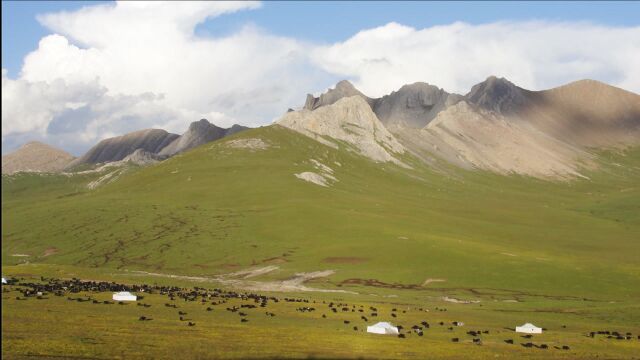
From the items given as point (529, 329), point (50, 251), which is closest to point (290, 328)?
point (529, 329)

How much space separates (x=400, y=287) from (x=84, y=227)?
349 ft

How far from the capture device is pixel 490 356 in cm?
5734

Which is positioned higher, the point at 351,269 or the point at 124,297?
the point at 351,269

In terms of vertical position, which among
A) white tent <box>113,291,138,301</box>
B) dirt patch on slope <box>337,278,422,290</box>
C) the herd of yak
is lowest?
dirt patch on slope <box>337,278,422,290</box>

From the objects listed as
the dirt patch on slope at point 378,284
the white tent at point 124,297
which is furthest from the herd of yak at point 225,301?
the dirt patch on slope at point 378,284

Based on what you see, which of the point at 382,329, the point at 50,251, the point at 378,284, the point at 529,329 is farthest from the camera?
the point at 50,251

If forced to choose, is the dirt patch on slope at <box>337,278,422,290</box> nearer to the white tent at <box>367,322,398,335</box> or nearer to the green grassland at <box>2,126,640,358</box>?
the green grassland at <box>2,126,640,358</box>

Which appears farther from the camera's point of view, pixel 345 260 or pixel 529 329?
pixel 345 260

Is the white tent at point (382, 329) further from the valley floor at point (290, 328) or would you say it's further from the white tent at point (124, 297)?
the white tent at point (124, 297)

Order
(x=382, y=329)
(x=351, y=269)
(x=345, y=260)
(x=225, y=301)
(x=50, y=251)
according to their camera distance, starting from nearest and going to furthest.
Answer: (x=382, y=329)
(x=225, y=301)
(x=351, y=269)
(x=345, y=260)
(x=50, y=251)

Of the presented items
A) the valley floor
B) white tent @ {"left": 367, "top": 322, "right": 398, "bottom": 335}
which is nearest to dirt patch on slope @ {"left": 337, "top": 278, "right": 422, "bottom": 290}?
the valley floor

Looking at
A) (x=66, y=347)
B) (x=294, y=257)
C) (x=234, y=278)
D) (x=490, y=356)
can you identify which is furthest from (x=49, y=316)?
(x=294, y=257)

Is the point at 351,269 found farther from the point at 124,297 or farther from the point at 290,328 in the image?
the point at 290,328

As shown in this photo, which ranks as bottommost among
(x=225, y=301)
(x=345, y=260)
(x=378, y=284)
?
(x=378, y=284)
